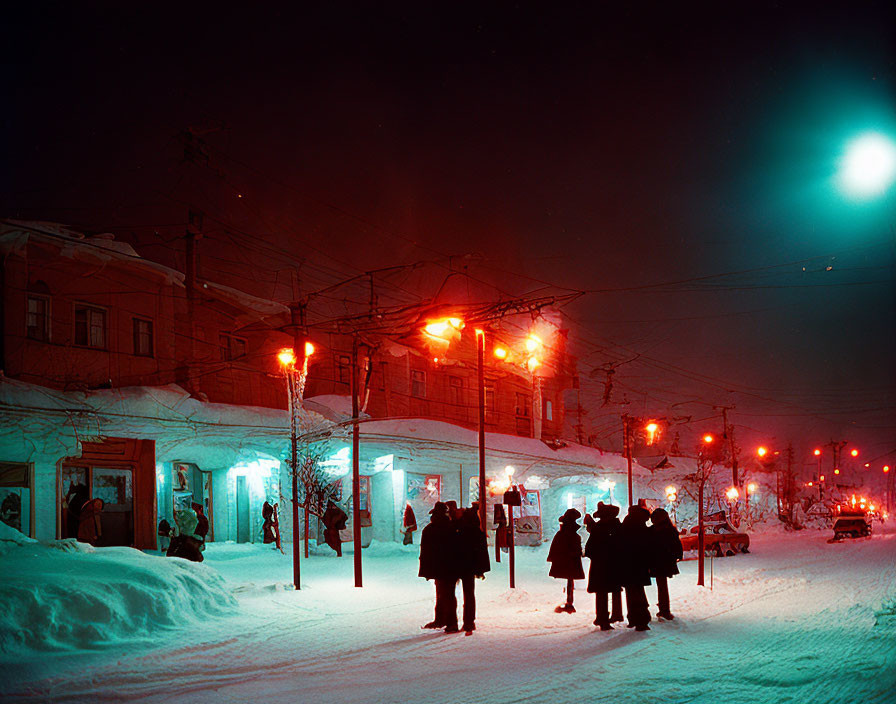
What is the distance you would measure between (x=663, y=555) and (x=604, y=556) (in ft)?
2.76

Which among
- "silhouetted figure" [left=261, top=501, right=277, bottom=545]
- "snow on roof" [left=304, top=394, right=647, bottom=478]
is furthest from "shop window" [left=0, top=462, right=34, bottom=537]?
"snow on roof" [left=304, top=394, right=647, bottom=478]

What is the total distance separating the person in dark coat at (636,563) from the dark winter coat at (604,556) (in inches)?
3.1

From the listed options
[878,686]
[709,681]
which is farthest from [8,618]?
[878,686]

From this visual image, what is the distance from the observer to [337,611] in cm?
1277

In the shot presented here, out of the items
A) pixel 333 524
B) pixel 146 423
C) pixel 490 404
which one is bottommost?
pixel 333 524

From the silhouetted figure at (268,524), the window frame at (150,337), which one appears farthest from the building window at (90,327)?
the silhouetted figure at (268,524)

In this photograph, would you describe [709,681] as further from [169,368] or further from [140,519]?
[169,368]

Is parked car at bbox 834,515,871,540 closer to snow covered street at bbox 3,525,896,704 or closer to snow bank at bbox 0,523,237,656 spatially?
snow covered street at bbox 3,525,896,704

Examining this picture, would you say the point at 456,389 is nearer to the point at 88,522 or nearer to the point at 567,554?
the point at 88,522

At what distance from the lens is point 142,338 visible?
2320cm

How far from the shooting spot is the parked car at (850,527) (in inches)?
1438

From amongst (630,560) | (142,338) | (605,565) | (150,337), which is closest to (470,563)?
(605,565)

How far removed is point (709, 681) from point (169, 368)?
66.1ft

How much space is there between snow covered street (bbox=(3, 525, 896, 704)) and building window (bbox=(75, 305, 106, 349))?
32.5 ft
